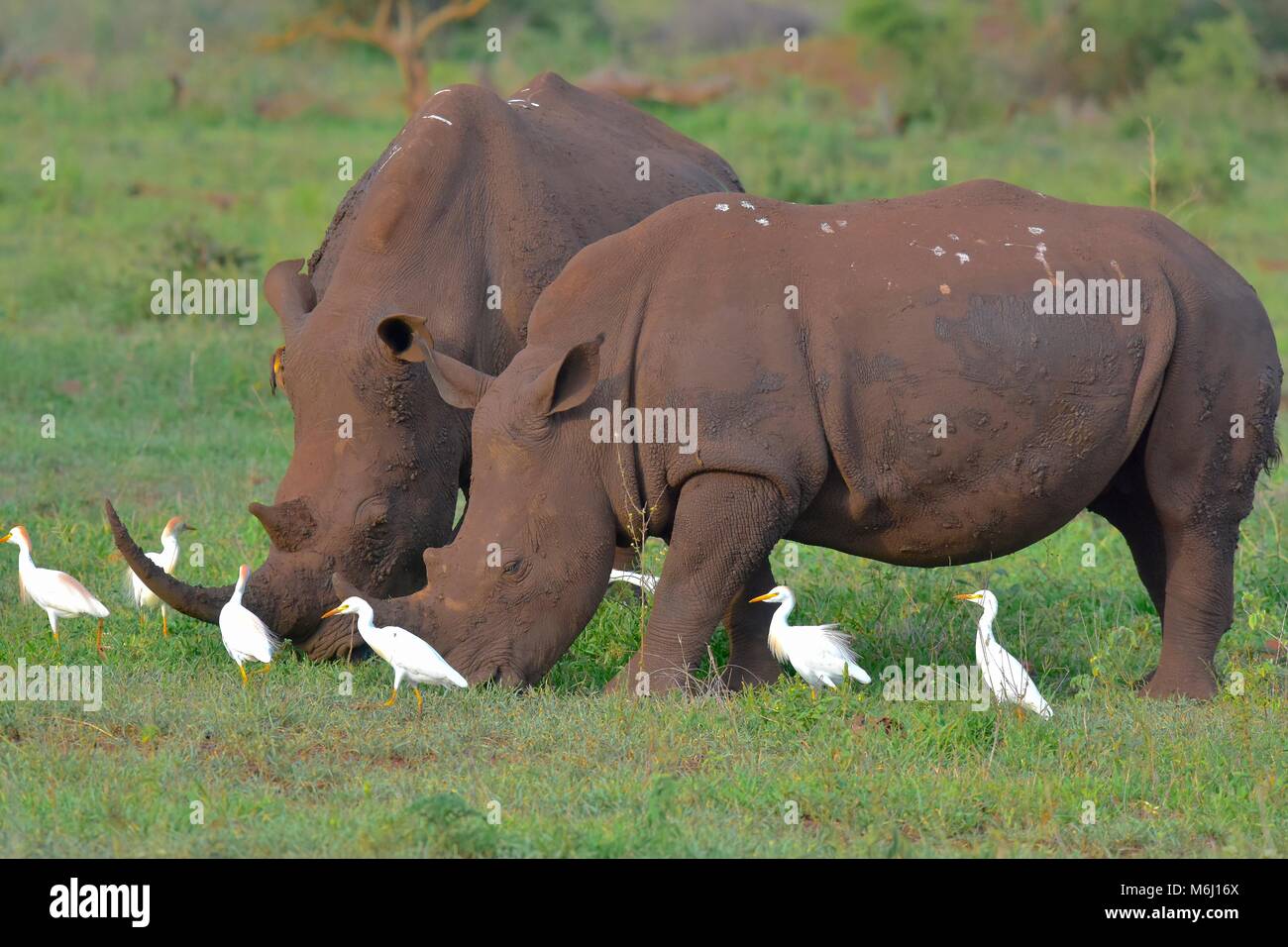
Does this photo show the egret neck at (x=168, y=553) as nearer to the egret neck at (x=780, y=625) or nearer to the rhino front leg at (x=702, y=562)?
the rhino front leg at (x=702, y=562)

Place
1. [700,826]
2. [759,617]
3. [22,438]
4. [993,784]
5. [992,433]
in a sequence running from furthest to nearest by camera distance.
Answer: [22,438] < [759,617] < [992,433] < [993,784] < [700,826]

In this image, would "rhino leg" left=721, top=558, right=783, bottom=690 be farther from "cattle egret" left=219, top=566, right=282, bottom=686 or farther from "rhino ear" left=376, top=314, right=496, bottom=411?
"cattle egret" left=219, top=566, right=282, bottom=686

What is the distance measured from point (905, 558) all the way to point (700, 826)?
2.18 metres

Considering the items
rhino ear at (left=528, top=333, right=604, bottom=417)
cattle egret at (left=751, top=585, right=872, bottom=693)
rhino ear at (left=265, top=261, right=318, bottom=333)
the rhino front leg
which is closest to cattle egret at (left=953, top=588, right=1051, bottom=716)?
cattle egret at (left=751, top=585, right=872, bottom=693)

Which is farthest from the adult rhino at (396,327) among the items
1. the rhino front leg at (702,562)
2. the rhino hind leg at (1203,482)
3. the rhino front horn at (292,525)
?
the rhino hind leg at (1203,482)

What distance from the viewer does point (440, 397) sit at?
24.7 feet

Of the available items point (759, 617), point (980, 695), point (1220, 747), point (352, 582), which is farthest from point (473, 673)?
point (1220, 747)

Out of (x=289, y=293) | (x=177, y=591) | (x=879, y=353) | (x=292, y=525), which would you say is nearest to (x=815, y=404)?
(x=879, y=353)

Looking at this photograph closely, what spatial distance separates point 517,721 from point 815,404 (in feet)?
5.25

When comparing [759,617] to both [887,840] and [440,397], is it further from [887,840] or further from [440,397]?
[887,840]

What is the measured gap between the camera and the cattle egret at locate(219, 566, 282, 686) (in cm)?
711

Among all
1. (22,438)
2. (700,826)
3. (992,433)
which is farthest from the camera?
(22,438)

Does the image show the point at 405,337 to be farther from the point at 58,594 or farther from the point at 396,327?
the point at 58,594

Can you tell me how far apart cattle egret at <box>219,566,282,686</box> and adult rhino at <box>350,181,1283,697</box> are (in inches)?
15.3
